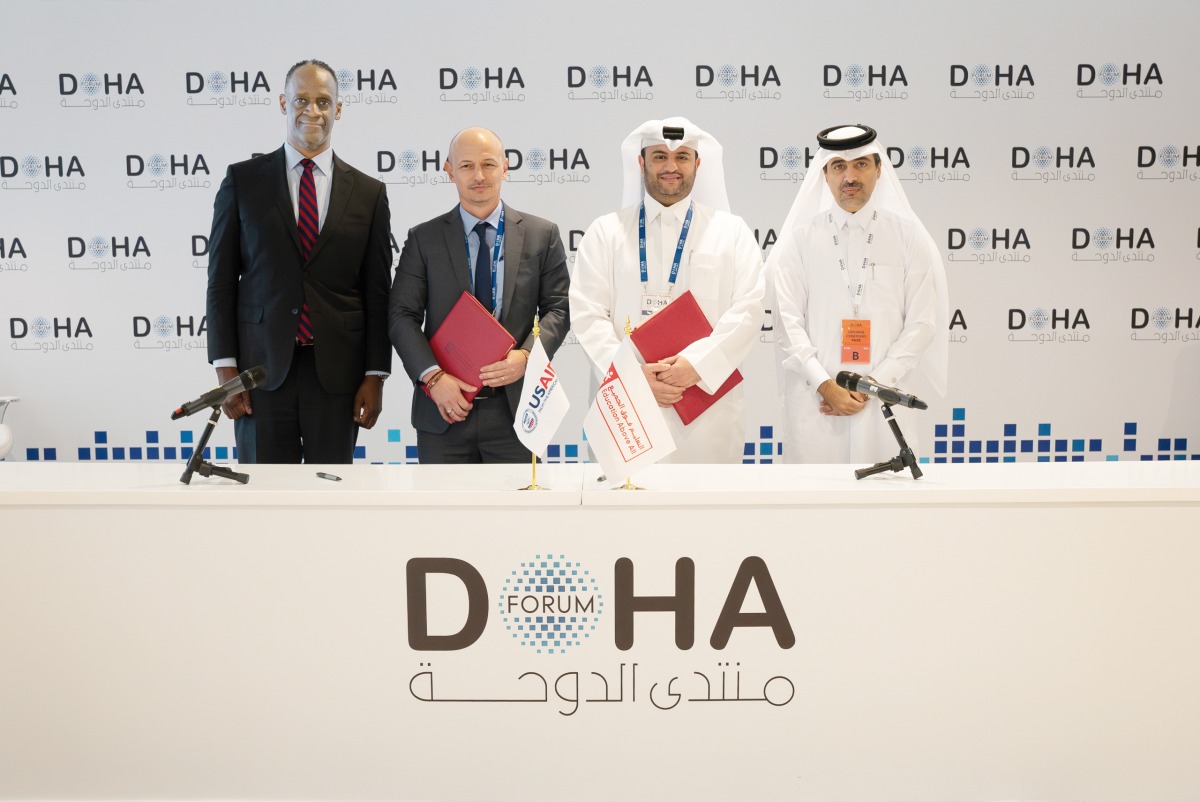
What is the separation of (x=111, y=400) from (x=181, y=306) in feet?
1.98

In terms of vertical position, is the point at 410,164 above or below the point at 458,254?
above

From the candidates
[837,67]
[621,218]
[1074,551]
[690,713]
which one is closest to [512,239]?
[621,218]

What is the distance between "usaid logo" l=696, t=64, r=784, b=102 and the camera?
452 centimetres

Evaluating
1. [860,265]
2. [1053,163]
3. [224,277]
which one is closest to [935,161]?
[1053,163]

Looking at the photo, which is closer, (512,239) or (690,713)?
(690,713)

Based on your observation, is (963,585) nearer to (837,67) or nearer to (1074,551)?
(1074,551)

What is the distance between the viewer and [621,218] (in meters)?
3.27

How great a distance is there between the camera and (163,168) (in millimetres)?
4570

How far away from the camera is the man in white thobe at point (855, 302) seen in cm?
317

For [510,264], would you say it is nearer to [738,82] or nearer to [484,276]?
[484,276]

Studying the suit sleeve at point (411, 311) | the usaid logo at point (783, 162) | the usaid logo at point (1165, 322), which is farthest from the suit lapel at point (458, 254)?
the usaid logo at point (1165, 322)

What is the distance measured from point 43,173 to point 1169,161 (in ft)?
18.5

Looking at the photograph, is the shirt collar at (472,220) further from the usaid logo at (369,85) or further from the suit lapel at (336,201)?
the usaid logo at (369,85)

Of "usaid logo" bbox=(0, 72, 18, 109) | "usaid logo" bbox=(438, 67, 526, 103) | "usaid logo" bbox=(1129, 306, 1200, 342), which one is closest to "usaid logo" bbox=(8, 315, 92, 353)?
"usaid logo" bbox=(0, 72, 18, 109)
